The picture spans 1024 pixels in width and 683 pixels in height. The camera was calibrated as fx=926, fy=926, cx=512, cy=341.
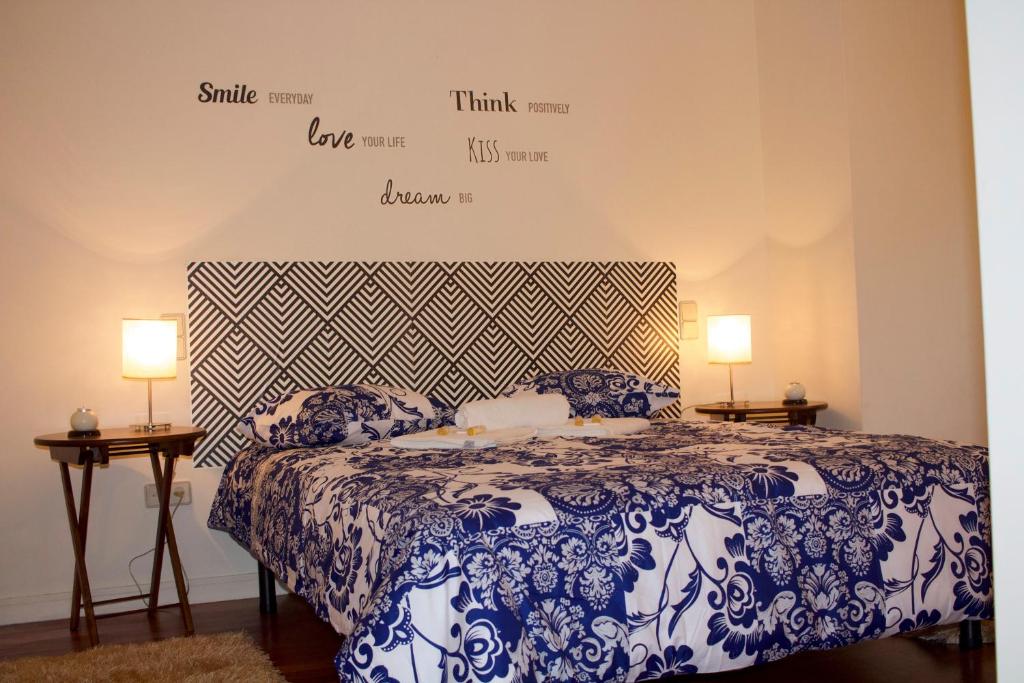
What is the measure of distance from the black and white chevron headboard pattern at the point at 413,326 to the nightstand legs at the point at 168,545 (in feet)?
1.23

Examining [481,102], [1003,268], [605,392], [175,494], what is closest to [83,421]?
[175,494]

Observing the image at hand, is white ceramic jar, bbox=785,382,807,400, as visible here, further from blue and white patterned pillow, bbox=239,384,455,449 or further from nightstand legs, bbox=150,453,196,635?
nightstand legs, bbox=150,453,196,635

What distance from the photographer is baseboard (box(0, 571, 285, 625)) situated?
3.49m

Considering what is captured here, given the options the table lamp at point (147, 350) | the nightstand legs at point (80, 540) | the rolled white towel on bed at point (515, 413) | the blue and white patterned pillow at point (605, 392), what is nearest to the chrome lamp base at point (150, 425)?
the table lamp at point (147, 350)

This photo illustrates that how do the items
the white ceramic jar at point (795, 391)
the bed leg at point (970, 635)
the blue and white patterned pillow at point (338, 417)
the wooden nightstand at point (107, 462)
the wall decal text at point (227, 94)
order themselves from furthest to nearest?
the white ceramic jar at point (795, 391)
the wall decal text at point (227, 94)
the blue and white patterned pillow at point (338, 417)
the wooden nightstand at point (107, 462)
the bed leg at point (970, 635)

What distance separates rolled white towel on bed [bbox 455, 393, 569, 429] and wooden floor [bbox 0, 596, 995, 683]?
2.89 feet

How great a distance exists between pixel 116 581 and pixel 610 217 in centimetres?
267

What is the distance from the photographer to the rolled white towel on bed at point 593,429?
10.7 feet

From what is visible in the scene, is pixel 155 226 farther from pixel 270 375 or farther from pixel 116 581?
pixel 116 581

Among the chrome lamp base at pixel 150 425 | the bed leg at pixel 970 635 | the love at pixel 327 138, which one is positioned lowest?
the bed leg at pixel 970 635

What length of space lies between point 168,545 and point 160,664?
2.13 ft

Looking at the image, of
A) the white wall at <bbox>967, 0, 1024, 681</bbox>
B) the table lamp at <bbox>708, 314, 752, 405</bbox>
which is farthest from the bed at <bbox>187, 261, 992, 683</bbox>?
the white wall at <bbox>967, 0, 1024, 681</bbox>

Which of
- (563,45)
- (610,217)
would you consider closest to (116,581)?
(610,217)

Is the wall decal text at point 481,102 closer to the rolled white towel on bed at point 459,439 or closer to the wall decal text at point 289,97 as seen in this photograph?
the wall decal text at point 289,97
